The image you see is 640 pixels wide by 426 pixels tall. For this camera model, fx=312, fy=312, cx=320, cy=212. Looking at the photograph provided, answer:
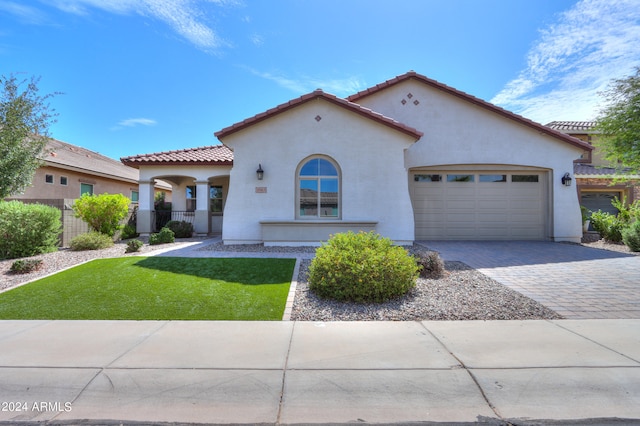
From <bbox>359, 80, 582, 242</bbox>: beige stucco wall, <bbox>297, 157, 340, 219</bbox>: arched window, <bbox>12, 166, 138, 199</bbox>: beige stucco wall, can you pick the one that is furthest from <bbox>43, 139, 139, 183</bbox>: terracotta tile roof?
<bbox>359, 80, 582, 242</bbox>: beige stucco wall

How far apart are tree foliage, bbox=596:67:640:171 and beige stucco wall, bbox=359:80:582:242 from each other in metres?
1.66

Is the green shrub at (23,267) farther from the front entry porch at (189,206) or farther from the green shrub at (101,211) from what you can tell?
the front entry porch at (189,206)

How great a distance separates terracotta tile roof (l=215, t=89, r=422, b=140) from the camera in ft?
35.0

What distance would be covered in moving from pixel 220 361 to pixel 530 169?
14392 millimetres

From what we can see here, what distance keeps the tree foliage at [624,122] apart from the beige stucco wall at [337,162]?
7258 millimetres

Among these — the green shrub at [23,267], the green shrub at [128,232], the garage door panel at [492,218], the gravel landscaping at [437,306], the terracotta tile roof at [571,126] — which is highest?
the terracotta tile roof at [571,126]

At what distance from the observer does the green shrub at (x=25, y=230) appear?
9281 millimetres

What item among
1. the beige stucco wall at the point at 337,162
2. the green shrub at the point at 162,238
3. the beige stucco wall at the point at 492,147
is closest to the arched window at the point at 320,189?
the beige stucco wall at the point at 337,162

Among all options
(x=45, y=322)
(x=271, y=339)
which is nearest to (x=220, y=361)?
(x=271, y=339)

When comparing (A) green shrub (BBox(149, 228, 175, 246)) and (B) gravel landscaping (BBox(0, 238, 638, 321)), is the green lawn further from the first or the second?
(A) green shrub (BBox(149, 228, 175, 246))

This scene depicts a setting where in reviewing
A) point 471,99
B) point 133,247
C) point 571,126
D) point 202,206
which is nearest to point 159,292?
point 133,247

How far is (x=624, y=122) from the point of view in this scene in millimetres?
10859

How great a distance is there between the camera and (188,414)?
275 cm

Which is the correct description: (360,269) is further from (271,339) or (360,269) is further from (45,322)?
(45,322)
